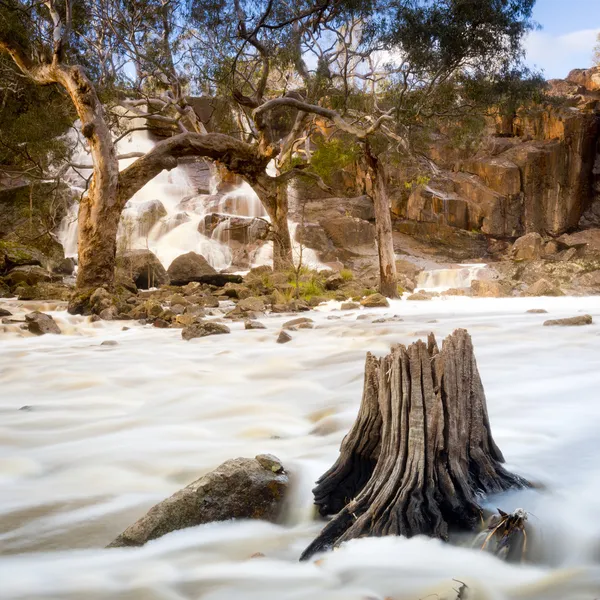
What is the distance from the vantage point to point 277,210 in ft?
52.7

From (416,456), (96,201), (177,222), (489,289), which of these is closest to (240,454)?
(416,456)

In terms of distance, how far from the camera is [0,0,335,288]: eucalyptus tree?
1203 cm

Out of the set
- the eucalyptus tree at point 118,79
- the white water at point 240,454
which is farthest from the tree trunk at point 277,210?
the white water at point 240,454

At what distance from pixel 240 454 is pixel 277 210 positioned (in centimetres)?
1314

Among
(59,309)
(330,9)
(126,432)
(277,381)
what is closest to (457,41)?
(330,9)

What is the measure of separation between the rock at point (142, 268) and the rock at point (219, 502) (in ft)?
50.3

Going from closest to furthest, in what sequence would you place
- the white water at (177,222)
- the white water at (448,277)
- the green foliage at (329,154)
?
the green foliage at (329,154) → the white water at (448,277) → the white water at (177,222)

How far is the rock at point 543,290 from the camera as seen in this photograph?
16078 mm

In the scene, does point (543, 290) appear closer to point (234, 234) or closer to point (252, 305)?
point (252, 305)

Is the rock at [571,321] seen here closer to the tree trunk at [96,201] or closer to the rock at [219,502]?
the rock at [219,502]

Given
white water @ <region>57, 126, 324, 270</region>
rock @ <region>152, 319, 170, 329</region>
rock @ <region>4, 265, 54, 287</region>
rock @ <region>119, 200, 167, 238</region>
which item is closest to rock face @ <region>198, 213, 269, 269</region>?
white water @ <region>57, 126, 324, 270</region>

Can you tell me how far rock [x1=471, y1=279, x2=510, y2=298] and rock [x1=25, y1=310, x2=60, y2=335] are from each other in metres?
11.4

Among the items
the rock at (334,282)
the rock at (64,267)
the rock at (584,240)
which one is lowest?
the rock at (334,282)

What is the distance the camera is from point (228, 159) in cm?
1477
